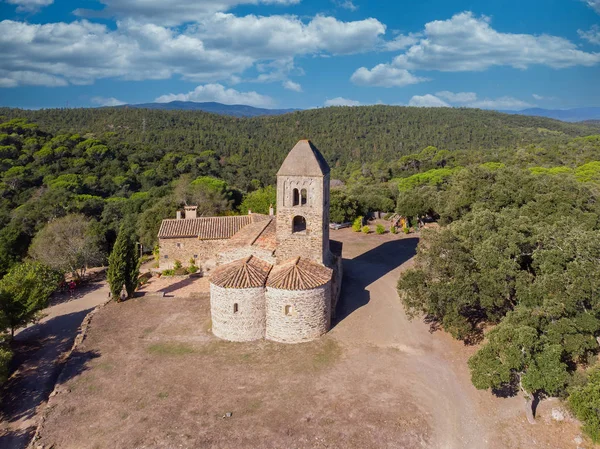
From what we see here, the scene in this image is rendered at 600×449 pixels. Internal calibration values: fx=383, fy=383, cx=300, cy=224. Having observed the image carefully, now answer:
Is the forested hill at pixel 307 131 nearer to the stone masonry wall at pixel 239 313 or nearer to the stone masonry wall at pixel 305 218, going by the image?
the stone masonry wall at pixel 305 218

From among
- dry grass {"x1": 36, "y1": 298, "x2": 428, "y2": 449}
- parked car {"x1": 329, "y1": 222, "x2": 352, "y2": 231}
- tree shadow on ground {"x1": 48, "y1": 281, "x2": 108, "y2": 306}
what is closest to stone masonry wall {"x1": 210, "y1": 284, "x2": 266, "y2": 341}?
dry grass {"x1": 36, "y1": 298, "x2": 428, "y2": 449}

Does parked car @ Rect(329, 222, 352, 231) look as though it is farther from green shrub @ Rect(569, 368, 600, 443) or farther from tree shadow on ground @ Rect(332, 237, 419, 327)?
green shrub @ Rect(569, 368, 600, 443)

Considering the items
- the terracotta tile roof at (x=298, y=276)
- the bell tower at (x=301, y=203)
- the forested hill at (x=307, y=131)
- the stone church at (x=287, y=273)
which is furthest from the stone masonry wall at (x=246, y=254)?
the forested hill at (x=307, y=131)

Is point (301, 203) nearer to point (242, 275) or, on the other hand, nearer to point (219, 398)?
point (242, 275)

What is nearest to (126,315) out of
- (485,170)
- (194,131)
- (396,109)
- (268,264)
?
(268,264)

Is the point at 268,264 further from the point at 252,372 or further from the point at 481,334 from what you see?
the point at 481,334
